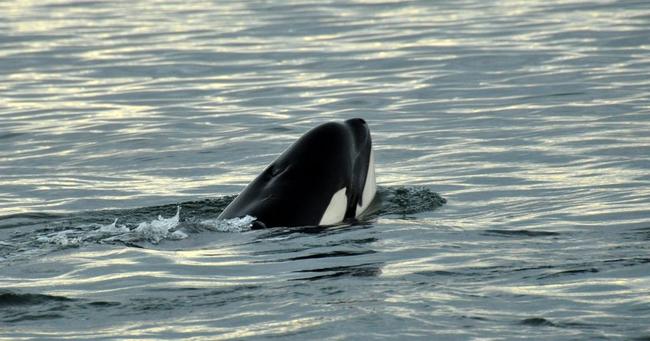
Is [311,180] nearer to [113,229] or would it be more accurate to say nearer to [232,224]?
[232,224]

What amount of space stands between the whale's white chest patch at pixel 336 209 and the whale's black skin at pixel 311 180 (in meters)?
0.03

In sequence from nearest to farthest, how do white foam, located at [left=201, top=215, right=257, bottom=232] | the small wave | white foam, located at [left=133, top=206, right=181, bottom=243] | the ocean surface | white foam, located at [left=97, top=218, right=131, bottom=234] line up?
the ocean surface → the small wave → white foam, located at [left=201, top=215, right=257, bottom=232] → white foam, located at [left=133, top=206, right=181, bottom=243] → white foam, located at [left=97, top=218, right=131, bottom=234]

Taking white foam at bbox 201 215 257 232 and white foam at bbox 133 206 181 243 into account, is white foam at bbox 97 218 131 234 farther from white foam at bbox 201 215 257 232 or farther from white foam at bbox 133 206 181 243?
white foam at bbox 201 215 257 232

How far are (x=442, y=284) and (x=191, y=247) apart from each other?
8.58 ft

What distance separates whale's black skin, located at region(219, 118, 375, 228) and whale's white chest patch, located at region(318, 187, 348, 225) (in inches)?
1.1

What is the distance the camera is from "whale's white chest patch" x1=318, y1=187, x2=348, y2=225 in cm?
1195

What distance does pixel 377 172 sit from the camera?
15648mm

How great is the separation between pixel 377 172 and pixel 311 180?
11.9 feet

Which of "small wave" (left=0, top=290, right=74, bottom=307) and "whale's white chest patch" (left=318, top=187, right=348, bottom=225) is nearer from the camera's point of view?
"small wave" (left=0, top=290, right=74, bottom=307)

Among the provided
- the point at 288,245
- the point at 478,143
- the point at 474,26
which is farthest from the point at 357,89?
the point at 288,245

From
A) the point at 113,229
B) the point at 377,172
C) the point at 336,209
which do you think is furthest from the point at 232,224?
the point at 377,172

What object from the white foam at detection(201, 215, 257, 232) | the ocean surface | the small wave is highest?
the small wave

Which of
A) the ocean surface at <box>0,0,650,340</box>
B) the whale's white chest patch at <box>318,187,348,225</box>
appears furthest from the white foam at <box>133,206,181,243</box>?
the whale's white chest patch at <box>318,187,348,225</box>

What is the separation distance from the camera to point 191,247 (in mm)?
11562
